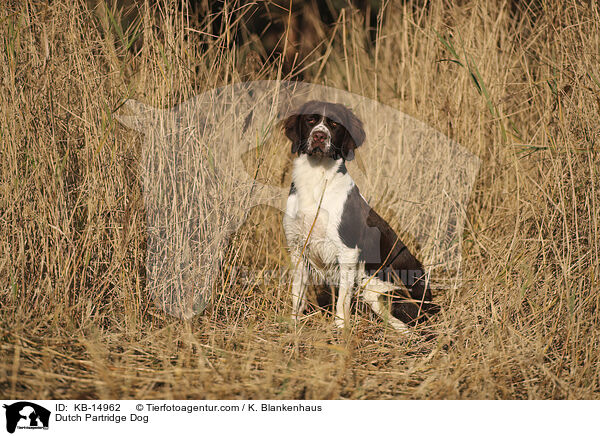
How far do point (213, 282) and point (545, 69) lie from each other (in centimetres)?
228

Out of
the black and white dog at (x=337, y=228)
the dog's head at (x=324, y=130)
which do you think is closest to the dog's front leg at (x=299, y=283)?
the black and white dog at (x=337, y=228)

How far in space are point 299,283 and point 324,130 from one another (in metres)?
0.81

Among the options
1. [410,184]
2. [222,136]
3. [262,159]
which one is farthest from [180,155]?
[410,184]

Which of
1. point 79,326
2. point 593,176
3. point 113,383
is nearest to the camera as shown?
point 113,383

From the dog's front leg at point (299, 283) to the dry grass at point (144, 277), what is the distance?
0.09 metres

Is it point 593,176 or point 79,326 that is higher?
point 593,176

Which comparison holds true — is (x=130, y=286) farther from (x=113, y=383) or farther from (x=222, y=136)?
(x=222, y=136)

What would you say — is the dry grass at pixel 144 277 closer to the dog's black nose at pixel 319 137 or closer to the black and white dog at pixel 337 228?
the black and white dog at pixel 337 228

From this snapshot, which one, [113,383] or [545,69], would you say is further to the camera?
[545,69]

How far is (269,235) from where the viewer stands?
319cm

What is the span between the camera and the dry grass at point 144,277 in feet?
6.42
